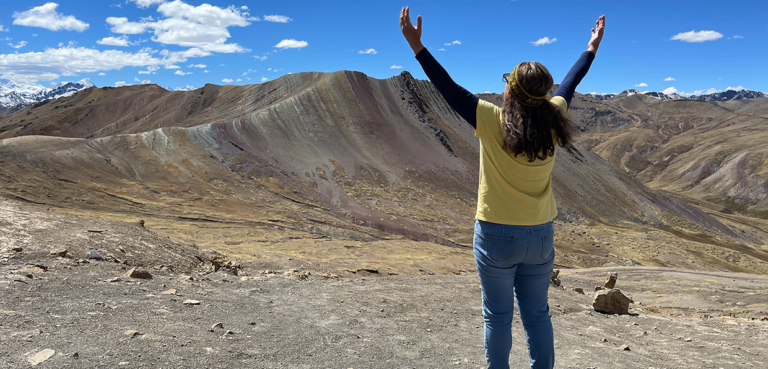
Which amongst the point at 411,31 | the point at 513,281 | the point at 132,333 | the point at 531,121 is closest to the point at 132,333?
the point at 132,333

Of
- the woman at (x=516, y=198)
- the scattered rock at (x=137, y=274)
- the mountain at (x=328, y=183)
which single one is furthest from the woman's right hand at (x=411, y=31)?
the mountain at (x=328, y=183)

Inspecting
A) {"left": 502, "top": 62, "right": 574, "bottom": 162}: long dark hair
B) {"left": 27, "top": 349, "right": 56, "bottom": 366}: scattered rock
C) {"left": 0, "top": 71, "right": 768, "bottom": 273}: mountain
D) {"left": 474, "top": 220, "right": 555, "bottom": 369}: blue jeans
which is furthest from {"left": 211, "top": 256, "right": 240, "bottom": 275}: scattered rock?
{"left": 502, "top": 62, "right": 574, "bottom": 162}: long dark hair

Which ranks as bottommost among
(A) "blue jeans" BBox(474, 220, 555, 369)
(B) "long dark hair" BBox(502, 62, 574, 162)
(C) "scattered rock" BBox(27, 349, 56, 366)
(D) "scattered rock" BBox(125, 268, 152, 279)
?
(D) "scattered rock" BBox(125, 268, 152, 279)

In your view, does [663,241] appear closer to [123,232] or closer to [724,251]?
[724,251]

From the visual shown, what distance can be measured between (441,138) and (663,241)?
16.0m

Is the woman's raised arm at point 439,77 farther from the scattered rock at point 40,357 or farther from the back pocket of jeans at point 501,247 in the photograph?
the scattered rock at point 40,357

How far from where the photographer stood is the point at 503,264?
2121 mm

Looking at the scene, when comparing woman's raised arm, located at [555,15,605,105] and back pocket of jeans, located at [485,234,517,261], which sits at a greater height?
woman's raised arm, located at [555,15,605,105]

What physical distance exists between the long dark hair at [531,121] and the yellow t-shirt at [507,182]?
48mm

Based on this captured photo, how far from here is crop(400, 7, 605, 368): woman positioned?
2.05 metres

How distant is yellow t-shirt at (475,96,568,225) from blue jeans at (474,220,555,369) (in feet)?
0.17

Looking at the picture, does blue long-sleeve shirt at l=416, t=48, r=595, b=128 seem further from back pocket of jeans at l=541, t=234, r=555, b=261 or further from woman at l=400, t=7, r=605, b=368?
back pocket of jeans at l=541, t=234, r=555, b=261

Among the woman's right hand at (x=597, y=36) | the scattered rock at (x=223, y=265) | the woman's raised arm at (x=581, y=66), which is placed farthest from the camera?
the scattered rock at (x=223, y=265)

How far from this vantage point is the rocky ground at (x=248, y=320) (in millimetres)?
3479
